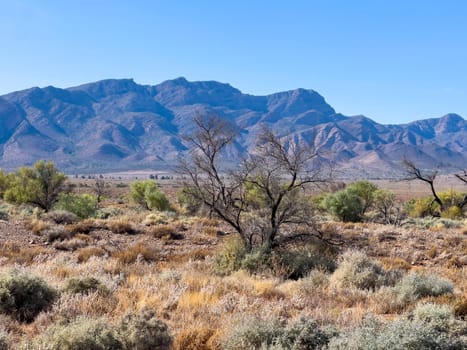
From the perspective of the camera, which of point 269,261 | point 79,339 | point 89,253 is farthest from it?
point 89,253

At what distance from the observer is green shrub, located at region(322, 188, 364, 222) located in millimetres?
29119

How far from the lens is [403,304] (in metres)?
7.93

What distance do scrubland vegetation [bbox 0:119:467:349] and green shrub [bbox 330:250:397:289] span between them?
1.5 inches

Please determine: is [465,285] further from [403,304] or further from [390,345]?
[390,345]

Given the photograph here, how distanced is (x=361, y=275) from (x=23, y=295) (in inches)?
280

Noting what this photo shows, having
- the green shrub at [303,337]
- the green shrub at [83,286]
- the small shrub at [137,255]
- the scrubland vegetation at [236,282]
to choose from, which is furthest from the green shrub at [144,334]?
the small shrub at [137,255]

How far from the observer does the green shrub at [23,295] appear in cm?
658

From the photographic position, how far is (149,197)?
3509 cm

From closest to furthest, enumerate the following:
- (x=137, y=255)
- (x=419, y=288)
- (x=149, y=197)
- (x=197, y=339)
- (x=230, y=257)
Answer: (x=197, y=339)
(x=419, y=288)
(x=230, y=257)
(x=137, y=255)
(x=149, y=197)

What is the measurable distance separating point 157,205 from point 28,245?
20.2 meters

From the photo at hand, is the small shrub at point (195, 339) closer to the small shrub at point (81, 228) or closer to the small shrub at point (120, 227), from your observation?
the small shrub at point (81, 228)

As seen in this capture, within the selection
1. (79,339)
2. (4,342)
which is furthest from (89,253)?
(79,339)

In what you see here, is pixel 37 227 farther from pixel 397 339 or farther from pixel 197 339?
pixel 397 339

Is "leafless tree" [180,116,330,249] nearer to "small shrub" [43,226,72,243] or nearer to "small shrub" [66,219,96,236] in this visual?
"small shrub" [43,226,72,243]
